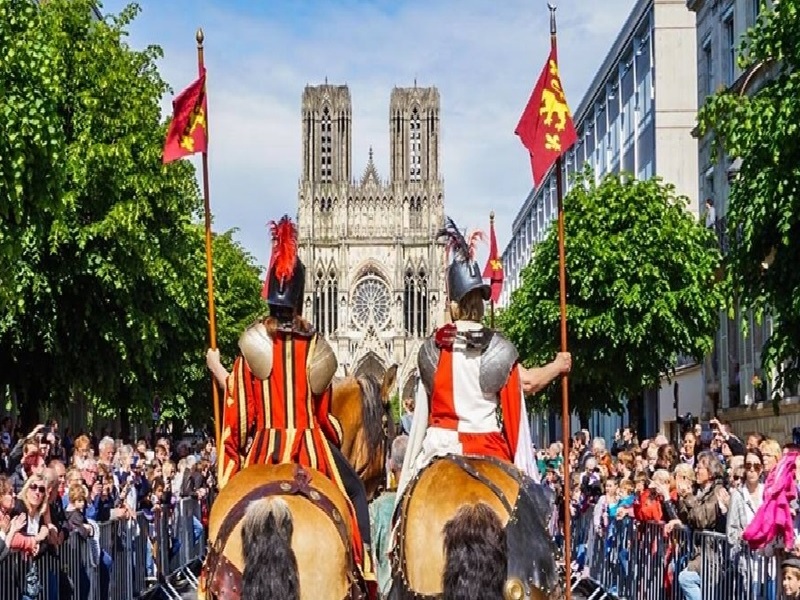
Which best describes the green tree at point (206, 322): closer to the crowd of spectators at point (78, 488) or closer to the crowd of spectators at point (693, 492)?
the crowd of spectators at point (78, 488)

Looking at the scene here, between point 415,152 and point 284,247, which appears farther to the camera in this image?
point 415,152

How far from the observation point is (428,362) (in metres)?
9.51

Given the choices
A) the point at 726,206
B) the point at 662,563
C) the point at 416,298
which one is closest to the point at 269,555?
the point at 662,563

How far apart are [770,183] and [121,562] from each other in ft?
27.1

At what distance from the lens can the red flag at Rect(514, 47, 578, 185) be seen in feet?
37.9

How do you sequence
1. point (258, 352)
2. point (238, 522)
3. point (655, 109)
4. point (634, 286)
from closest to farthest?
1. point (238, 522)
2. point (258, 352)
3. point (634, 286)
4. point (655, 109)

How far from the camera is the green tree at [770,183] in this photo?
18.4 m

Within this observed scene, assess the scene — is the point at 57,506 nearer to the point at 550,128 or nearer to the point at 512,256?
the point at 550,128

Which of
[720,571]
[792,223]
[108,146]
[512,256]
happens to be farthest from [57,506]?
[512,256]

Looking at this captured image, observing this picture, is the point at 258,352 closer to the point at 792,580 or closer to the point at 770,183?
the point at 792,580

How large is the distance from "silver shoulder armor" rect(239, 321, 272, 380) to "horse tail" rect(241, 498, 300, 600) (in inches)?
51.7

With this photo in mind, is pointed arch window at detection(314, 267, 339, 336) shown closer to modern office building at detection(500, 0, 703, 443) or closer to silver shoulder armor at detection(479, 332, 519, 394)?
modern office building at detection(500, 0, 703, 443)

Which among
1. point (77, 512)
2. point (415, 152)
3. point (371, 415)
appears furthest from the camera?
point (415, 152)

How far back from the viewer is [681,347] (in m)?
Answer: 37.1
